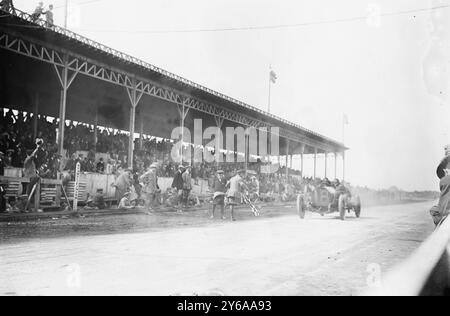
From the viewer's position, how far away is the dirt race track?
13.0 ft

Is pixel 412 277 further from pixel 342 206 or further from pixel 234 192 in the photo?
pixel 342 206

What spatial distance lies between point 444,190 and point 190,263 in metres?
3.73

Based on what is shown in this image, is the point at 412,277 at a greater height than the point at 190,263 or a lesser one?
greater

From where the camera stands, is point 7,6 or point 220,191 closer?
point 7,6

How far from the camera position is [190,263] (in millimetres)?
5203

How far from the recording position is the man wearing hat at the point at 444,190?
221 inches

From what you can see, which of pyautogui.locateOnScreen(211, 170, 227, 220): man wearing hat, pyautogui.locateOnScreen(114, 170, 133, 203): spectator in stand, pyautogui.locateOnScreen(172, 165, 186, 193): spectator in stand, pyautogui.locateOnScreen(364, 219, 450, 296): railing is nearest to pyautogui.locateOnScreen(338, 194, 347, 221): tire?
pyautogui.locateOnScreen(211, 170, 227, 220): man wearing hat

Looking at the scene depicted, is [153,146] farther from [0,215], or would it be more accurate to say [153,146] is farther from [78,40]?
[0,215]

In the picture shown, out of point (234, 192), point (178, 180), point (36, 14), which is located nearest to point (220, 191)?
point (234, 192)

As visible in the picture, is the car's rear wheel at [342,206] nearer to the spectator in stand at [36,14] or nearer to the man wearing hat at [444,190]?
the man wearing hat at [444,190]

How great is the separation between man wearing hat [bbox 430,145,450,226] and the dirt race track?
92 cm

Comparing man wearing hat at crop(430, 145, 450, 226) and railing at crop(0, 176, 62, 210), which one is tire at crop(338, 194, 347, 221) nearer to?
man wearing hat at crop(430, 145, 450, 226)
